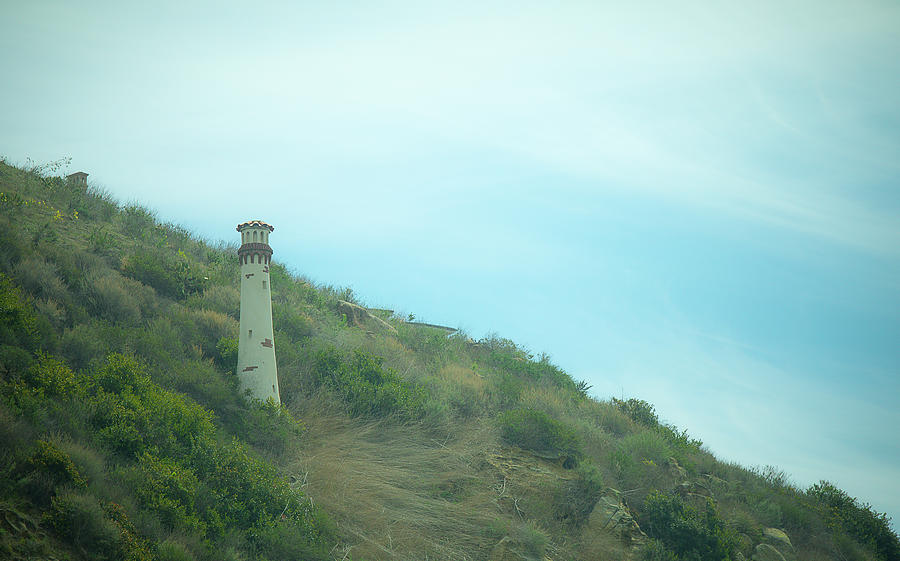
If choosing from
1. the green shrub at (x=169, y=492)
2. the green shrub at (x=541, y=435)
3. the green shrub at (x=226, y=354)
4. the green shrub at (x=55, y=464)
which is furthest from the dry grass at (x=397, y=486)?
the green shrub at (x=55, y=464)

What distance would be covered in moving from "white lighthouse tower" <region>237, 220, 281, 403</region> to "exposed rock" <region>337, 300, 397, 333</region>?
27.5 feet

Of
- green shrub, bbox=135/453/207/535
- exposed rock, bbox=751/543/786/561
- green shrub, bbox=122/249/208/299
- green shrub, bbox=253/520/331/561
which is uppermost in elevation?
green shrub, bbox=122/249/208/299

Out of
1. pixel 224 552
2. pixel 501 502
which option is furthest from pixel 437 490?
pixel 224 552

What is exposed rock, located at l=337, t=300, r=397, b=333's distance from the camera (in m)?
21.8

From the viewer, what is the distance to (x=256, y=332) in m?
13.0

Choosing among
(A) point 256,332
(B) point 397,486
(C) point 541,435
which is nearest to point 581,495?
(C) point 541,435

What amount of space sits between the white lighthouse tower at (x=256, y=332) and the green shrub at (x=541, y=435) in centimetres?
623

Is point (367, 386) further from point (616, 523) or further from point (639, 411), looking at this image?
point (639, 411)

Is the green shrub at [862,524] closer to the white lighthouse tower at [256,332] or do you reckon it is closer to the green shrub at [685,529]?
the green shrub at [685,529]

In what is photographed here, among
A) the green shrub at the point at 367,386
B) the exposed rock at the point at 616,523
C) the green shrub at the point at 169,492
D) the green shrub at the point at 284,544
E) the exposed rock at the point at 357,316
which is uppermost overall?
the exposed rock at the point at 357,316

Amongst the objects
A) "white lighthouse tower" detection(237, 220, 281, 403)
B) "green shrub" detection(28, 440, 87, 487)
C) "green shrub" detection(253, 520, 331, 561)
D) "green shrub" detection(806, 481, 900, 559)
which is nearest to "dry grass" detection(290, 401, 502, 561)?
"green shrub" detection(253, 520, 331, 561)

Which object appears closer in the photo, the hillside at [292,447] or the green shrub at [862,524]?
the hillside at [292,447]

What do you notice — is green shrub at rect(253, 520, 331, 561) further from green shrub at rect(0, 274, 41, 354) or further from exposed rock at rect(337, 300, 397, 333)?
exposed rock at rect(337, 300, 397, 333)

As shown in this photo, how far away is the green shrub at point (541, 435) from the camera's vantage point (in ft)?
49.7
